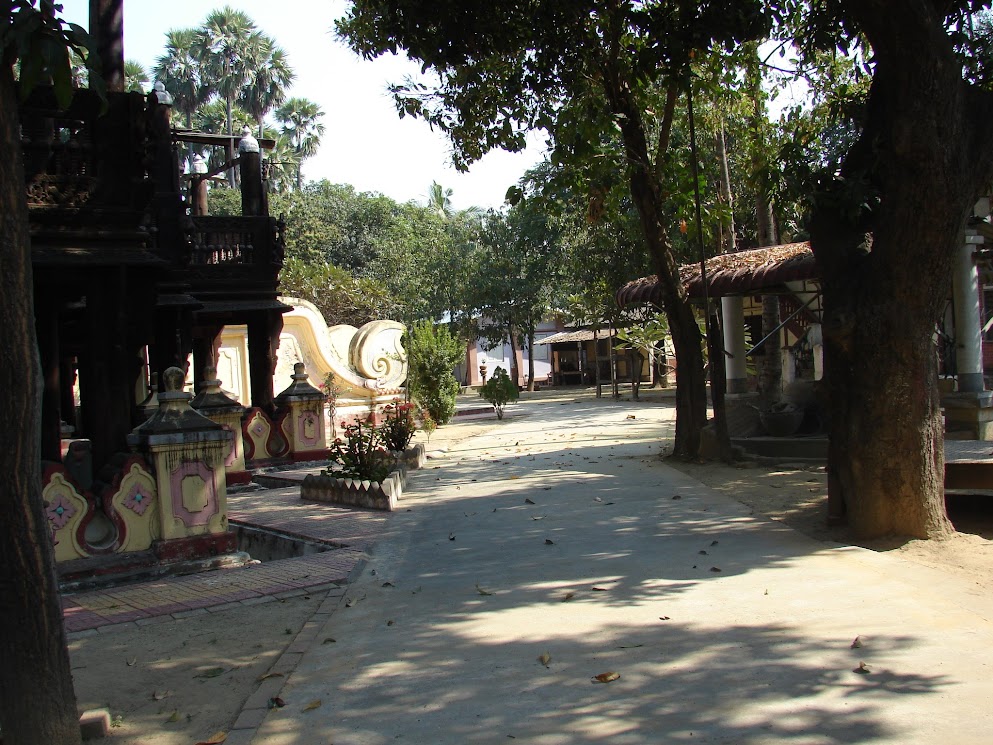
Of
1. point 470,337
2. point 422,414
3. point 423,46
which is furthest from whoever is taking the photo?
point 470,337

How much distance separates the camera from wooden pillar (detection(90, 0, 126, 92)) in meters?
9.30


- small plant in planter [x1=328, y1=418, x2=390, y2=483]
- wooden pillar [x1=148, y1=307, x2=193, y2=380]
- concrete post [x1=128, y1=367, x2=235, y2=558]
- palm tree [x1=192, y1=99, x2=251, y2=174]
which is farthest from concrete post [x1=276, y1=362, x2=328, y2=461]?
palm tree [x1=192, y1=99, x2=251, y2=174]

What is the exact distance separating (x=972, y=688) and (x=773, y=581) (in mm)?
1978

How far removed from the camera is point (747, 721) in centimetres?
360

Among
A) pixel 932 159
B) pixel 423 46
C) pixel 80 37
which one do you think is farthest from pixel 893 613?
pixel 423 46

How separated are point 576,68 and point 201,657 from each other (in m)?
9.07

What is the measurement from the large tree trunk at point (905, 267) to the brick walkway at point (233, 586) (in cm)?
407

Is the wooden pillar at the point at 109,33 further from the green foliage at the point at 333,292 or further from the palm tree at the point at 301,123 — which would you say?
the palm tree at the point at 301,123

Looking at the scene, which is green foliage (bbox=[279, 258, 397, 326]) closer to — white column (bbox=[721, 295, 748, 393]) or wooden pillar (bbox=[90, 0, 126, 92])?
white column (bbox=[721, 295, 748, 393])

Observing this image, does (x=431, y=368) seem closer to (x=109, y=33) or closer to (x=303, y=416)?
(x=303, y=416)

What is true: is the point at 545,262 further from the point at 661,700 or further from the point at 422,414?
the point at 661,700

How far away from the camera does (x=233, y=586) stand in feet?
22.5

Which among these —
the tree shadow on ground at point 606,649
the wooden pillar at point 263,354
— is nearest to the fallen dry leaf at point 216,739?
the tree shadow on ground at point 606,649

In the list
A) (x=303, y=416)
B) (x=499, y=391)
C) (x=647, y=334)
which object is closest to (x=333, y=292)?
(x=499, y=391)
